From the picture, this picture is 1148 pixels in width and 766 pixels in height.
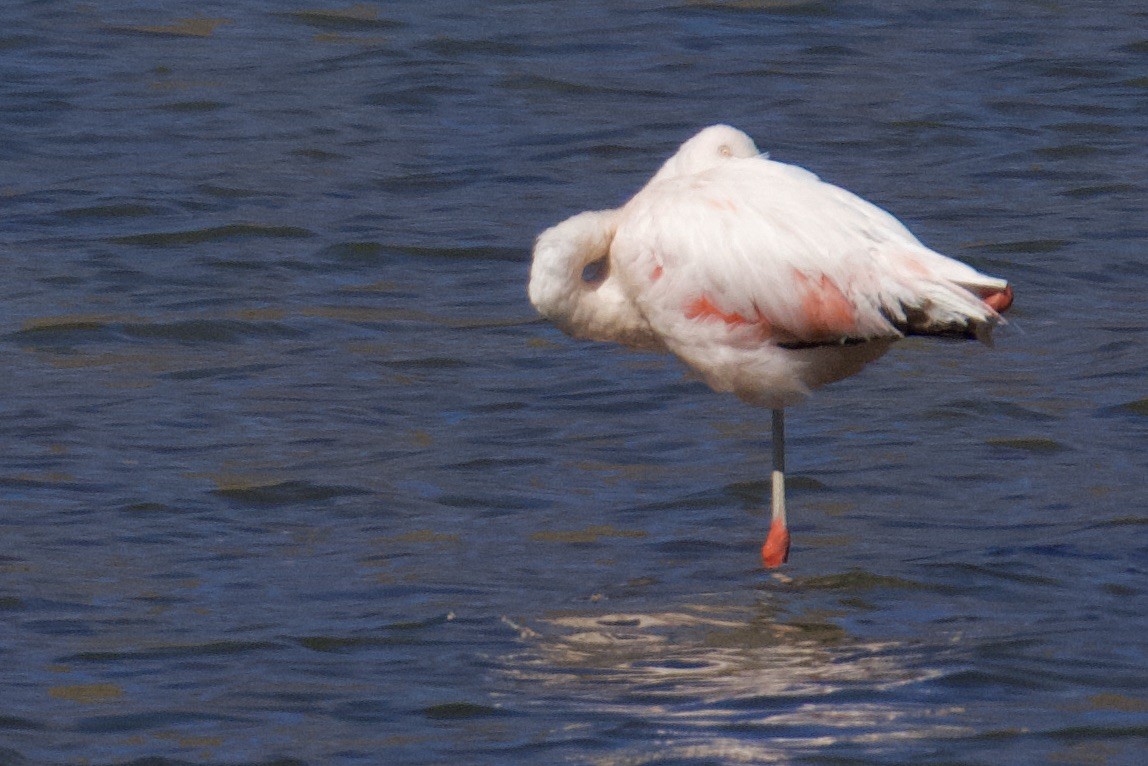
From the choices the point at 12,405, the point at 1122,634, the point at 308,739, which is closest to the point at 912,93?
the point at 12,405

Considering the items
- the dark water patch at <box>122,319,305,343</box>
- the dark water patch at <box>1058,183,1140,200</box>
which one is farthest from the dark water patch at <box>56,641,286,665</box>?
the dark water patch at <box>1058,183,1140,200</box>

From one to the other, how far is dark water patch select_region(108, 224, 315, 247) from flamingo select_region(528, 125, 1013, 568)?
4.39 m

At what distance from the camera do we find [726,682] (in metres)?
6.08

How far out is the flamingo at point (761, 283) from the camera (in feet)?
22.1

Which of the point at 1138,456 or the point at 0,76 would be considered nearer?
the point at 1138,456

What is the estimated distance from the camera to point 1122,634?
6.33 metres

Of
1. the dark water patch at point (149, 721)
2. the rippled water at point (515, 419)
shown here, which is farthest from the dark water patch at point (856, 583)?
the dark water patch at point (149, 721)

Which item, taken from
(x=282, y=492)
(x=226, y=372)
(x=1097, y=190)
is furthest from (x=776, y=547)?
(x=1097, y=190)

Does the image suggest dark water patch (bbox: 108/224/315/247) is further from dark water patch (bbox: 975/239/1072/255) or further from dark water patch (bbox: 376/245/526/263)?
dark water patch (bbox: 975/239/1072/255)

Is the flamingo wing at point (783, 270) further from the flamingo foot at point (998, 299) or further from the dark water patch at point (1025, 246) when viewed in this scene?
the dark water patch at point (1025, 246)

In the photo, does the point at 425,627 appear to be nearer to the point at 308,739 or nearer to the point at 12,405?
the point at 308,739

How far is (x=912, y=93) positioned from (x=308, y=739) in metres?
8.70

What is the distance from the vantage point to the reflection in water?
5594mm

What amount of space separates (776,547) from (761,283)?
901 millimetres
